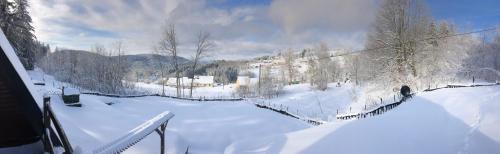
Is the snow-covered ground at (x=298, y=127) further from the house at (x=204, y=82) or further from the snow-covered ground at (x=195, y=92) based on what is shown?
the house at (x=204, y=82)

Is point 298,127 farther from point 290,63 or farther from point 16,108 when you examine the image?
point 290,63

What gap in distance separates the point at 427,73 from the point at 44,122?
3075cm

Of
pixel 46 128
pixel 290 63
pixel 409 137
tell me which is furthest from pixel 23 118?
pixel 290 63

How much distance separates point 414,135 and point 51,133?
768cm

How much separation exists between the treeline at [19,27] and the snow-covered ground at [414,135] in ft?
103

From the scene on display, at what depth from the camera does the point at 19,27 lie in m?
39.5

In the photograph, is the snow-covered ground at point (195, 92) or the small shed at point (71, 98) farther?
the snow-covered ground at point (195, 92)

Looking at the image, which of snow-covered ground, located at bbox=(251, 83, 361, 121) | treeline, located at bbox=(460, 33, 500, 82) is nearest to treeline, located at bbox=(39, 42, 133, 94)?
snow-covered ground, located at bbox=(251, 83, 361, 121)

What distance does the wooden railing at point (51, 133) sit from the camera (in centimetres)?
520

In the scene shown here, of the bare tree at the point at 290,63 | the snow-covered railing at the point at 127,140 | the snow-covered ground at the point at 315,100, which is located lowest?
the snow-covered ground at the point at 315,100

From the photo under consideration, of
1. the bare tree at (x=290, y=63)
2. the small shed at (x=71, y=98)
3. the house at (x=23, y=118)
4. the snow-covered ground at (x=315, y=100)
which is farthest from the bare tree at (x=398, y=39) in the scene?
Answer: the bare tree at (x=290, y=63)

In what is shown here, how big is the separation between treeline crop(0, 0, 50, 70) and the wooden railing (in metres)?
33.7

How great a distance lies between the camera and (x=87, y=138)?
1245cm

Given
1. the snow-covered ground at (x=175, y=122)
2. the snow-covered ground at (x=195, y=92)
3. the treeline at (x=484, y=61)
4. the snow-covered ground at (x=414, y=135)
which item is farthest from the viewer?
the snow-covered ground at (x=195, y=92)
